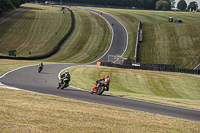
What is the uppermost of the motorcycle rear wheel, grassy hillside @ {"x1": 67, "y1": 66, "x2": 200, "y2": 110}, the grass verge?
the grass verge

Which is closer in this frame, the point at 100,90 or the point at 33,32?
the point at 100,90

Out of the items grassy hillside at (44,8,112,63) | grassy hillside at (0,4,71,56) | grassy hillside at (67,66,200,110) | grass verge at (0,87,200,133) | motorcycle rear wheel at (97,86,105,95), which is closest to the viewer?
grass verge at (0,87,200,133)

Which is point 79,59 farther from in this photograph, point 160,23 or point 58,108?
point 58,108

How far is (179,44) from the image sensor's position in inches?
2618

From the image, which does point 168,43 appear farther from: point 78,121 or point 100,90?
point 78,121

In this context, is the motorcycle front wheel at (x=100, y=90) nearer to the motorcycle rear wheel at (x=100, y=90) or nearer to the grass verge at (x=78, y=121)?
the motorcycle rear wheel at (x=100, y=90)

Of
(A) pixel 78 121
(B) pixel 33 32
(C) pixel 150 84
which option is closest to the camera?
(A) pixel 78 121

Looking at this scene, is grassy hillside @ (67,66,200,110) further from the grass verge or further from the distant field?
the distant field

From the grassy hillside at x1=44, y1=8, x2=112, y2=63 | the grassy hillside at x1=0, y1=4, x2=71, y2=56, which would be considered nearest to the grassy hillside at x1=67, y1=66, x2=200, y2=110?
the grassy hillside at x1=44, y1=8, x2=112, y2=63

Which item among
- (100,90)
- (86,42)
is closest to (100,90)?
(100,90)

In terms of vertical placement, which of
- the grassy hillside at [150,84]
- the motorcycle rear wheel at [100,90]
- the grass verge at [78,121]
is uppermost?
the grass verge at [78,121]

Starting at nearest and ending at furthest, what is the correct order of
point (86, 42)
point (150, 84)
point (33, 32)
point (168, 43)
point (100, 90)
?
point (100, 90)
point (150, 84)
point (168, 43)
point (86, 42)
point (33, 32)

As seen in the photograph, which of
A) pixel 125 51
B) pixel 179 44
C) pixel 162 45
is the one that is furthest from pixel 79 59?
pixel 179 44

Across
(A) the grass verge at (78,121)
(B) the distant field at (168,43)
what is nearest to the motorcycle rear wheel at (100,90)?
(A) the grass verge at (78,121)
